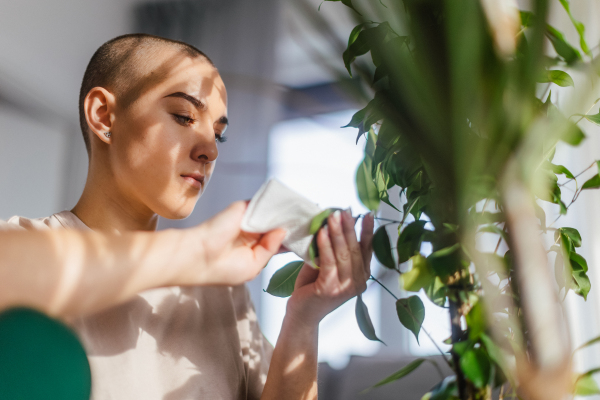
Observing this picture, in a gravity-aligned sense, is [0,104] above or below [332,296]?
above

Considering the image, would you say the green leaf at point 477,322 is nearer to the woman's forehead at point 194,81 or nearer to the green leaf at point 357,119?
the green leaf at point 357,119

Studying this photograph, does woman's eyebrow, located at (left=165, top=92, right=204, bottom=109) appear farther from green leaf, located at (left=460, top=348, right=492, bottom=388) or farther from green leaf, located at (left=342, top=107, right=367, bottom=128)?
green leaf, located at (left=460, top=348, right=492, bottom=388)

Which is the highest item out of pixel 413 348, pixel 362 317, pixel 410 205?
pixel 410 205

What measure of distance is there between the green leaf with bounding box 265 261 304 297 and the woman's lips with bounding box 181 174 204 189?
0.27 meters

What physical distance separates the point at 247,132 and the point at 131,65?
4.82 feet

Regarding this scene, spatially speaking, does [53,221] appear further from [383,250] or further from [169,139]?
[383,250]

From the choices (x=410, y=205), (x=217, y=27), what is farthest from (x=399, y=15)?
(x=217, y=27)

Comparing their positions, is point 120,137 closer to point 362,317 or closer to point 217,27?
point 362,317

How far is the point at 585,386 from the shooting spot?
34cm

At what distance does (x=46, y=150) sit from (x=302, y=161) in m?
1.10

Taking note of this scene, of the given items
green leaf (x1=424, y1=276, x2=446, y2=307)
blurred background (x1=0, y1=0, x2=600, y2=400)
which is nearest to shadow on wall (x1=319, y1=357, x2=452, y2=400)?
blurred background (x1=0, y1=0, x2=600, y2=400)

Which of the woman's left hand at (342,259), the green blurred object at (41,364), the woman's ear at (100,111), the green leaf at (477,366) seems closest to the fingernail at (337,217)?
the woman's left hand at (342,259)

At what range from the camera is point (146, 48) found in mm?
877

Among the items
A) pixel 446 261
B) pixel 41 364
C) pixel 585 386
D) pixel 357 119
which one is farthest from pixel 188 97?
pixel 585 386
